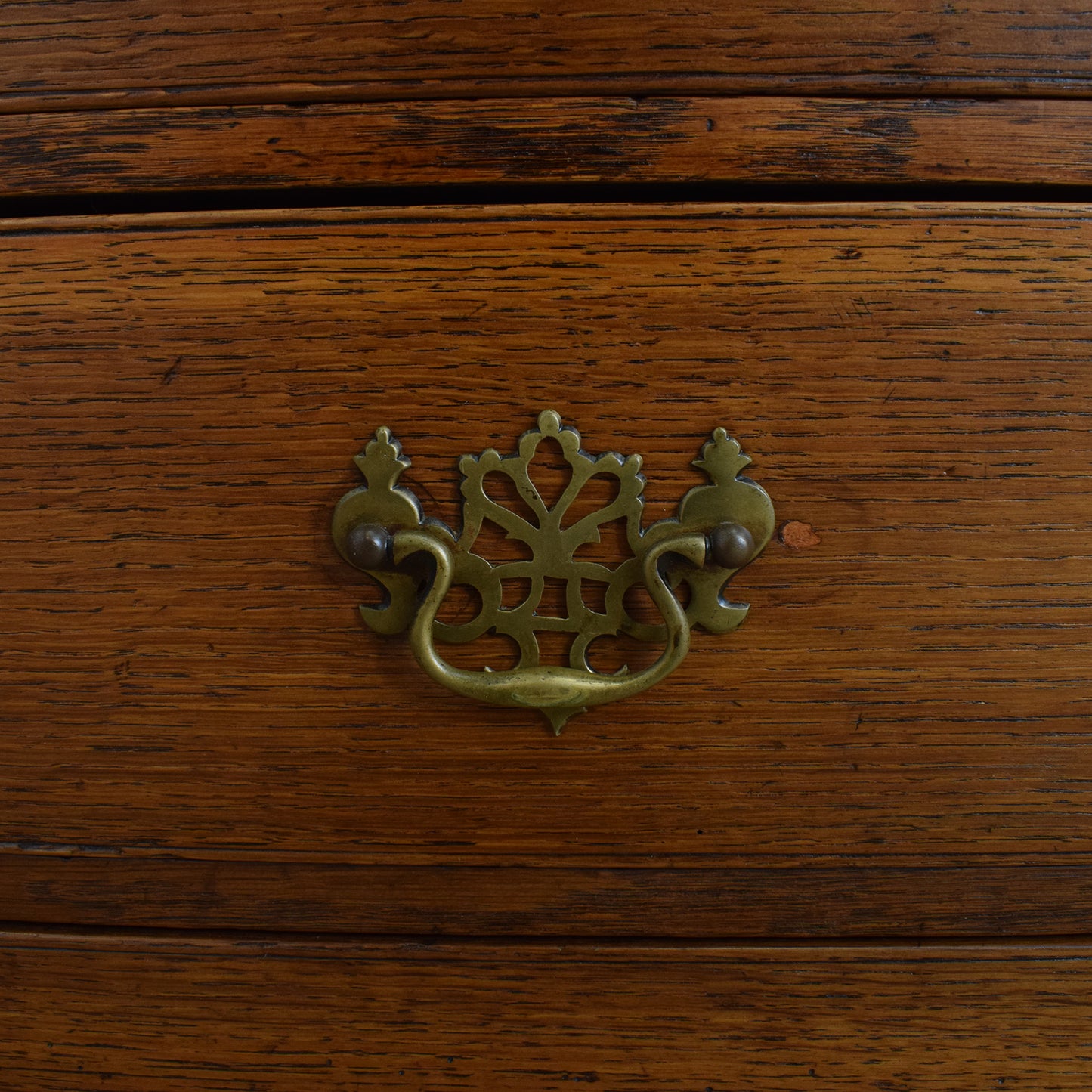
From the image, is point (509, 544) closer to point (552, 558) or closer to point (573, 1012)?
point (552, 558)

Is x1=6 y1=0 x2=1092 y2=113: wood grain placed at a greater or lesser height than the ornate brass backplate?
greater

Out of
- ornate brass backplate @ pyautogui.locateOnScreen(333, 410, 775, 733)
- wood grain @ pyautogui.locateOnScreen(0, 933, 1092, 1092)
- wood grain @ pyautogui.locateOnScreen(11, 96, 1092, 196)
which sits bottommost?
wood grain @ pyautogui.locateOnScreen(0, 933, 1092, 1092)

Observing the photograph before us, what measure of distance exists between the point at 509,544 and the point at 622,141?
149 mm

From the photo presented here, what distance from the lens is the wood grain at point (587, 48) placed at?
0.29 m

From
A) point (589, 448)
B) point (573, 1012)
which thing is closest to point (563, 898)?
point (573, 1012)

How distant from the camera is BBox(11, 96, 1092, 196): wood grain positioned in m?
0.29

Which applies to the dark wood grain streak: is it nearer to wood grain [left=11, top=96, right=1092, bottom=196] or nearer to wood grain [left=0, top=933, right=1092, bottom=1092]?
wood grain [left=0, top=933, right=1092, bottom=1092]

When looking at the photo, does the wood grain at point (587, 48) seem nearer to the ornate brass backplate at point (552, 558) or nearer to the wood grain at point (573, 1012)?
the ornate brass backplate at point (552, 558)

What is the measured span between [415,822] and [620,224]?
24 cm

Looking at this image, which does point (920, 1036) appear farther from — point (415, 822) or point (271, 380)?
point (271, 380)

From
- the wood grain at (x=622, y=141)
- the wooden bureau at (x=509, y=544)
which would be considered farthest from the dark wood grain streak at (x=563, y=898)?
the wood grain at (x=622, y=141)

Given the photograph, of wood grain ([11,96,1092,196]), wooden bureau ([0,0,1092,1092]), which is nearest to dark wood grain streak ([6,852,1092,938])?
wooden bureau ([0,0,1092,1092])

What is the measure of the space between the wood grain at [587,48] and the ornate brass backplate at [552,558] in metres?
0.12

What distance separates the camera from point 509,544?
32 cm
